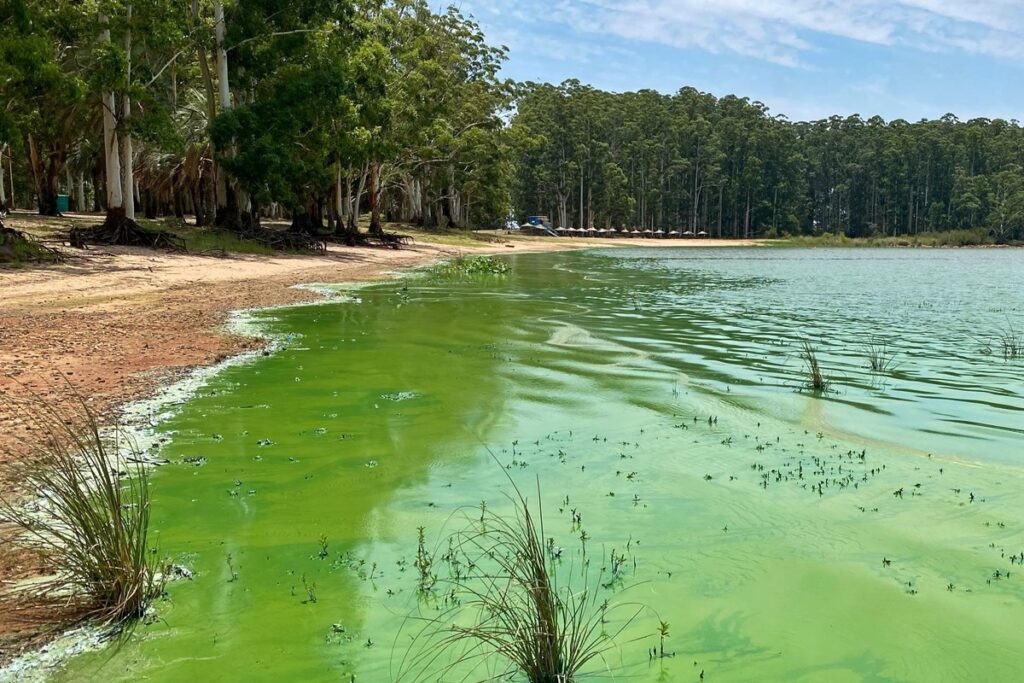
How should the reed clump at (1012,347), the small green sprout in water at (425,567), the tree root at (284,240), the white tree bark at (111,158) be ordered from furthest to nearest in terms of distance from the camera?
the tree root at (284,240), the white tree bark at (111,158), the reed clump at (1012,347), the small green sprout in water at (425,567)

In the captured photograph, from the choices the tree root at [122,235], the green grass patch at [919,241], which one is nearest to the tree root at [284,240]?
the tree root at [122,235]

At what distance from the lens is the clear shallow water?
4.14 meters

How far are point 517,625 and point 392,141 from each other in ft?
136

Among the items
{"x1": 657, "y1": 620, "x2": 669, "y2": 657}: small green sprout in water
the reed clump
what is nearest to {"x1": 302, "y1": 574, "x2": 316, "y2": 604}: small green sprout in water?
{"x1": 657, "y1": 620, "x2": 669, "y2": 657}: small green sprout in water

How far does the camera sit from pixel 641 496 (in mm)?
6289

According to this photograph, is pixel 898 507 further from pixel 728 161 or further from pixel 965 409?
pixel 728 161

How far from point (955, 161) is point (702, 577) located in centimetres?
13179

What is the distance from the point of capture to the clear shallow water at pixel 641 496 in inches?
163

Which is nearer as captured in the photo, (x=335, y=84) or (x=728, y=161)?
(x=335, y=84)

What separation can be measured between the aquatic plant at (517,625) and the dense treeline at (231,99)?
2099 cm

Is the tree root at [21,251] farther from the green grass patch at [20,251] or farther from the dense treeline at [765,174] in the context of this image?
the dense treeline at [765,174]

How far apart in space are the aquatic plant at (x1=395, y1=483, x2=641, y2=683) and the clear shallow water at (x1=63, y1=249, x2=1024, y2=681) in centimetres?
18

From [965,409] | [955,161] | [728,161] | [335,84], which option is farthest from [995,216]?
[965,409]

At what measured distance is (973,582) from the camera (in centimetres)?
491
